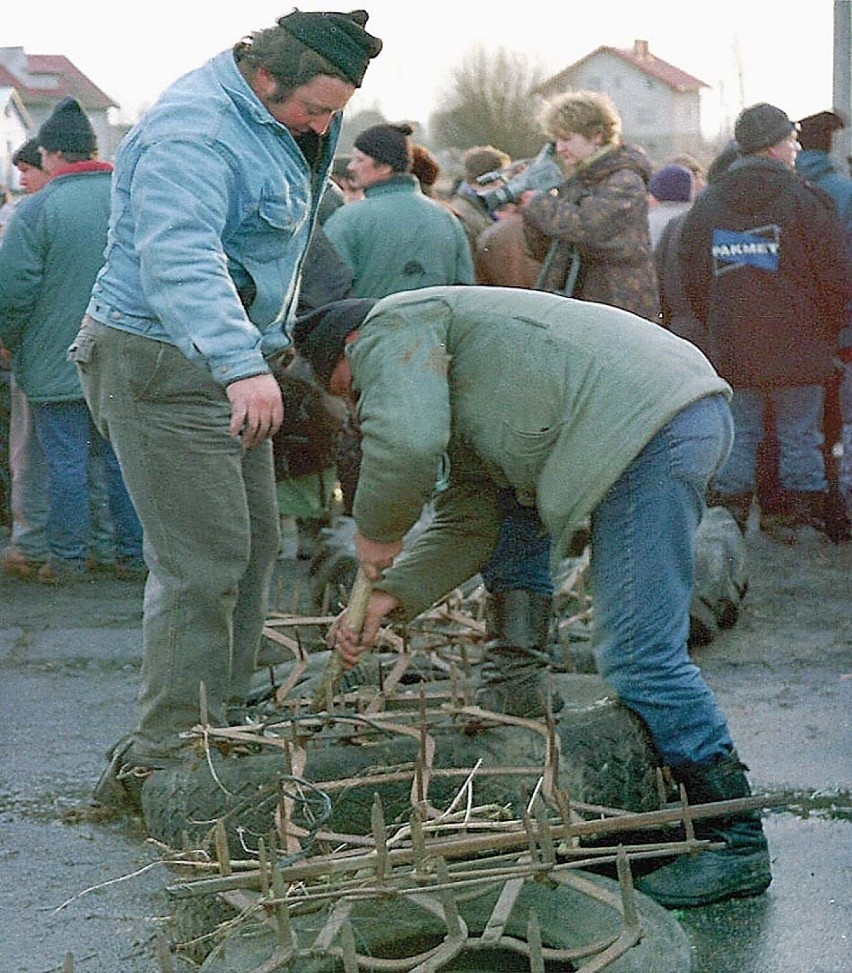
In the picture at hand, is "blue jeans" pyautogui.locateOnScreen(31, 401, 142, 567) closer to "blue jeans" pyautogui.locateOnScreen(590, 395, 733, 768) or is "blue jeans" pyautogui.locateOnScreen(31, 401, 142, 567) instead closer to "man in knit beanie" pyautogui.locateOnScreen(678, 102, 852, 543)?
"man in knit beanie" pyautogui.locateOnScreen(678, 102, 852, 543)

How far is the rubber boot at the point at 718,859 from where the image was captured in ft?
12.6

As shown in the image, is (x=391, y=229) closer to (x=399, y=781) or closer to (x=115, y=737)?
(x=115, y=737)

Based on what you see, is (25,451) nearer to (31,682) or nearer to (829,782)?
(31,682)

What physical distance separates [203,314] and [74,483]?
4272mm

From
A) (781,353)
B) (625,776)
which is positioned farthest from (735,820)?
(781,353)

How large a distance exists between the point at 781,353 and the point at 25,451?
3.91m

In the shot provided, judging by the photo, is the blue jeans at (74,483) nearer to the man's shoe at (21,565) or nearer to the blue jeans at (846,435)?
the man's shoe at (21,565)

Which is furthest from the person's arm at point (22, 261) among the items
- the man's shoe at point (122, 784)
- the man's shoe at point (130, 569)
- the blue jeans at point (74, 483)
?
the man's shoe at point (122, 784)

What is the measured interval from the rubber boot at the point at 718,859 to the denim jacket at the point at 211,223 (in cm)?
149

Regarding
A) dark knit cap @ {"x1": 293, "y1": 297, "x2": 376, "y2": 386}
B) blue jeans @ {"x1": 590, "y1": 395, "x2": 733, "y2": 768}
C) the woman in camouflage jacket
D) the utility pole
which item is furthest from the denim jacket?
the utility pole

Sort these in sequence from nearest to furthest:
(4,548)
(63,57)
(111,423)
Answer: (111,423), (4,548), (63,57)

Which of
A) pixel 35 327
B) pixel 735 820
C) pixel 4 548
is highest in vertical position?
pixel 35 327

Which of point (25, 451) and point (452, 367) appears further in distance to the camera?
point (25, 451)

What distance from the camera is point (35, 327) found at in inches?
307
